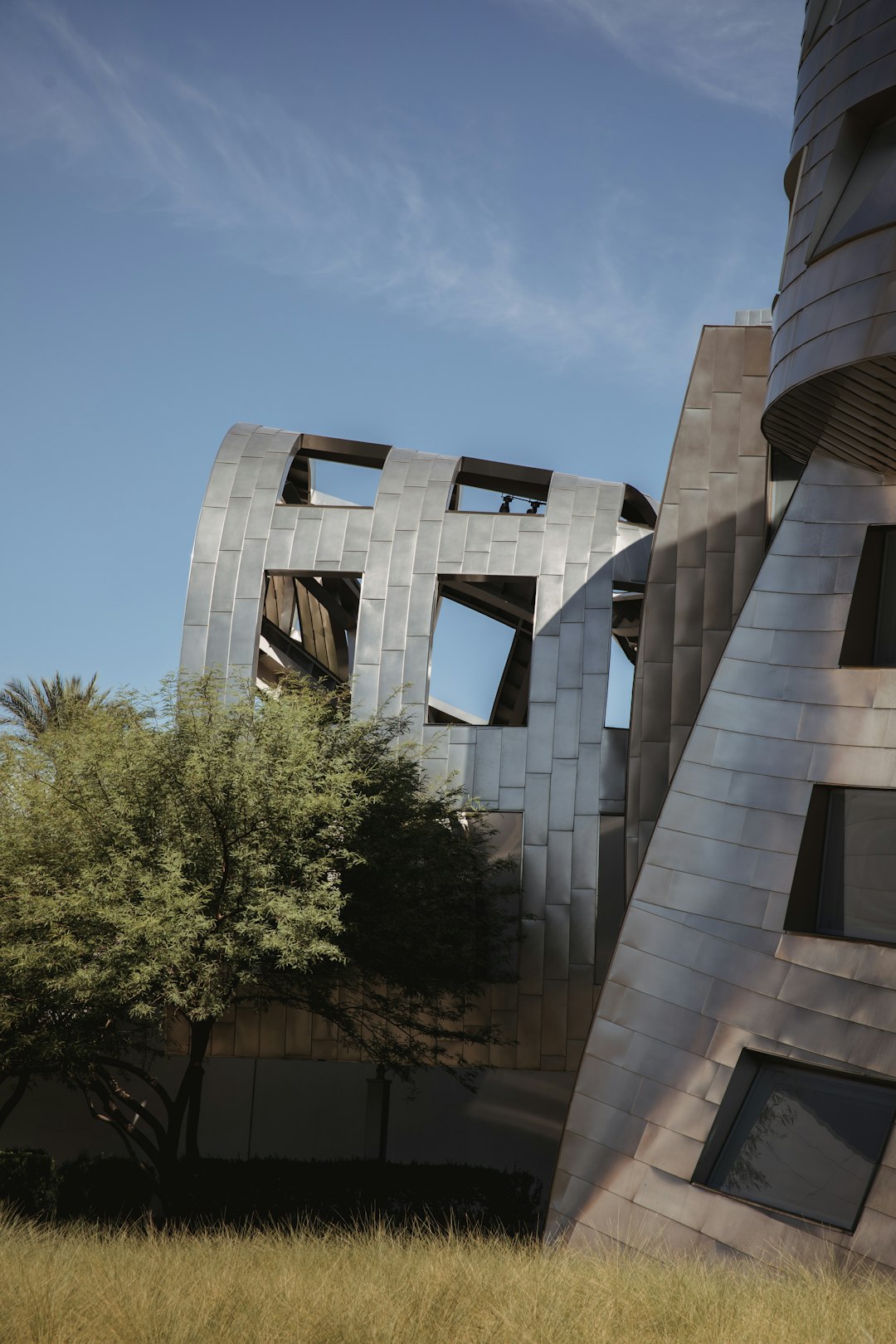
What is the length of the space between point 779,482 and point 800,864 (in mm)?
5880

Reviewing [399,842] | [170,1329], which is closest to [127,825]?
[399,842]

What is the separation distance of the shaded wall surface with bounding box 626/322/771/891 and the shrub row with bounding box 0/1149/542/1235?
6118 mm

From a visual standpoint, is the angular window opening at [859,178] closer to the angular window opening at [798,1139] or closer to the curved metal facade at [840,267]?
the curved metal facade at [840,267]

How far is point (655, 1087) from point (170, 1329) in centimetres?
583

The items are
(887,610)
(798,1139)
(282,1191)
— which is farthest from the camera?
(282,1191)

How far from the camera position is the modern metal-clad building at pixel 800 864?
10469 mm

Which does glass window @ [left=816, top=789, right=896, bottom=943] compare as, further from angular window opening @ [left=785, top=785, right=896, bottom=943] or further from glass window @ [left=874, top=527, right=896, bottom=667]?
glass window @ [left=874, top=527, right=896, bottom=667]

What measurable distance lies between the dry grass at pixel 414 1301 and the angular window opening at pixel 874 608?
5841 mm

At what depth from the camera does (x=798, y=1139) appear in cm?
1055

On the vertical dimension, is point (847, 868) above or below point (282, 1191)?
above

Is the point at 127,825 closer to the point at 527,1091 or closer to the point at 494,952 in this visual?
the point at 494,952

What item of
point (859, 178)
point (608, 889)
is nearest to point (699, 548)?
point (859, 178)

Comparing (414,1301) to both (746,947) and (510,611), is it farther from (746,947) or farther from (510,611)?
(510,611)

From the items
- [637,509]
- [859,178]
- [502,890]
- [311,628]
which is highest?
[859,178]
